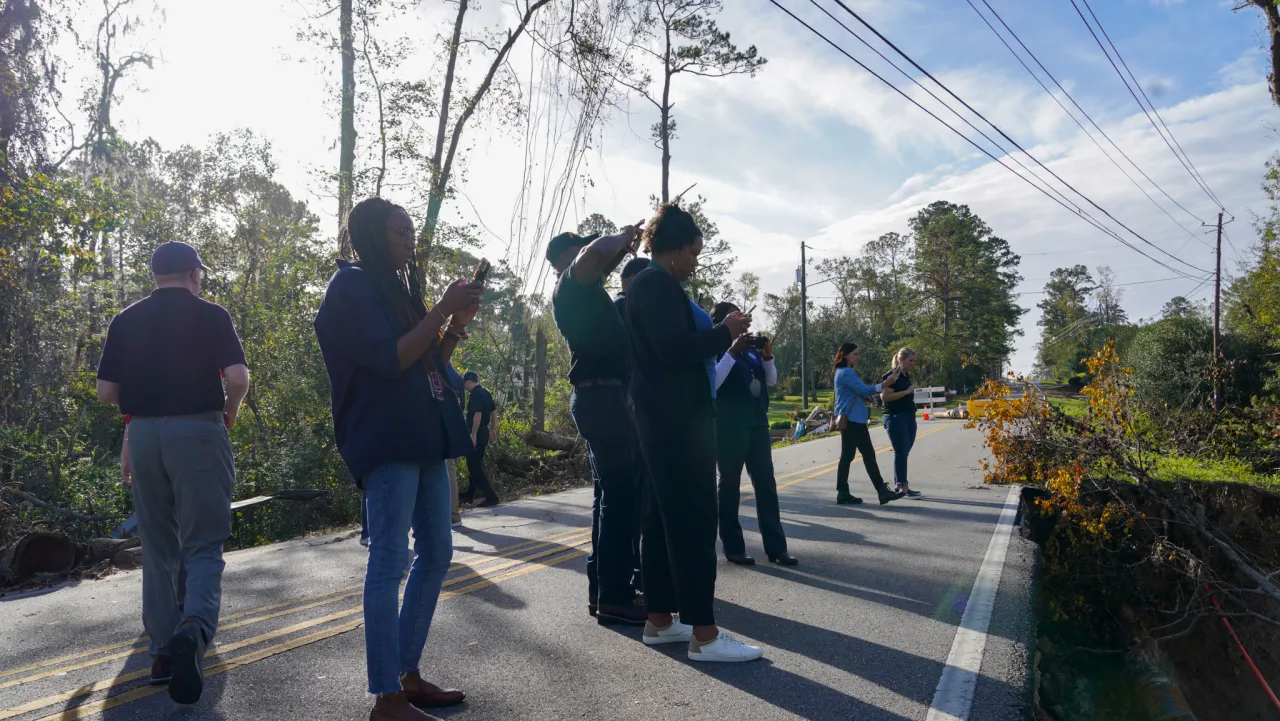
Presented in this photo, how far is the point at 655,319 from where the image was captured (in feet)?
12.4

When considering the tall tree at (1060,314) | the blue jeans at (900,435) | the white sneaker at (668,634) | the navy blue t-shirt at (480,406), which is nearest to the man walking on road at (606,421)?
the white sneaker at (668,634)

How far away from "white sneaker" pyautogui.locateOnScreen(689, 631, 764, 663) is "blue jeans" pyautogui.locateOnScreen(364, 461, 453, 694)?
1.34 meters

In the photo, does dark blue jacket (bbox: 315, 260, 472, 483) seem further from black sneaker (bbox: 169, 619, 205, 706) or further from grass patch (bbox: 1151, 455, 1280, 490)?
grass patch (bbox: 1151, 455, 1280, 490)

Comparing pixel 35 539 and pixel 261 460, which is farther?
pixel 261 460

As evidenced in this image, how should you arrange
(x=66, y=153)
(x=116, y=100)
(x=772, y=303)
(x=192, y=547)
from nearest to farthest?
(x=192, y=547) < (x=66, y=153) < (x=116, y=100) < (x=772, y=303)

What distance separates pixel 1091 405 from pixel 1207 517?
65.1 inches

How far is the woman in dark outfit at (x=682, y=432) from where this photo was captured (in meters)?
3.76

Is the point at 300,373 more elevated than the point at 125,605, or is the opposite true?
the point at 300,373

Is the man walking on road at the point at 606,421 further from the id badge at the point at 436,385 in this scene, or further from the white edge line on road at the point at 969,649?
the white edge line on road at the point at 969,649

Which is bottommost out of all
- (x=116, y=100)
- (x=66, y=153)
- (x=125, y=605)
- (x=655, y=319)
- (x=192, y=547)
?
(x=125, y=605)

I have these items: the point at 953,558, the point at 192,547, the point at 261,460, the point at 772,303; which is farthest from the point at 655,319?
the point at 772,303

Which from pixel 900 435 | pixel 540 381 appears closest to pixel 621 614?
pixel 900 435

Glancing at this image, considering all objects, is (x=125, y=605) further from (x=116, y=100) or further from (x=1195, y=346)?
(x=1195, y=346)

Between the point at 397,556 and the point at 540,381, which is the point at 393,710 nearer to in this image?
the point at 397,556
